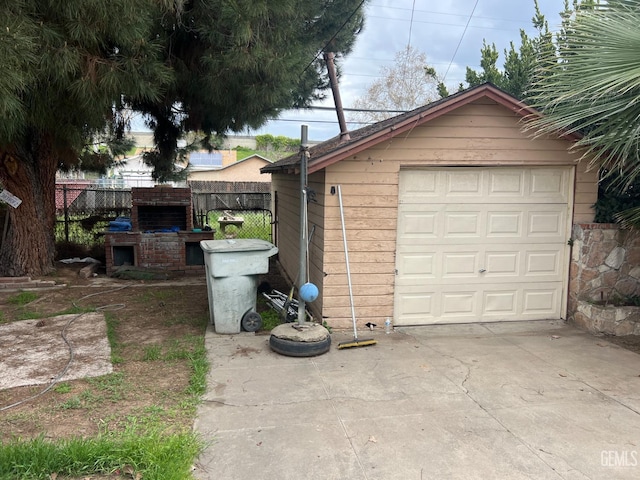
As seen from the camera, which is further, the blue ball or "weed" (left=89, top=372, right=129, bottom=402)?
the blue ball

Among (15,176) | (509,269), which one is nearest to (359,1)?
(509,269)

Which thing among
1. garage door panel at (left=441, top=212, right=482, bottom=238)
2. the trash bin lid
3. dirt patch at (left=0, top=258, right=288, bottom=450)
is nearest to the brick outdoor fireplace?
dirt patch at (left=0, top=258, right=288, bottom=450)

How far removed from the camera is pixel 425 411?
12.9 feet

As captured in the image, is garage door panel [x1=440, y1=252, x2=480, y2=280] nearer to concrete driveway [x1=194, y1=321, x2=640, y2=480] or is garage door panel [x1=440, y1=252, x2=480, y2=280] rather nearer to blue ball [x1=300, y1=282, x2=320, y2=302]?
concrete driveway [x1=194, y1=321, x2=640, y2=480]

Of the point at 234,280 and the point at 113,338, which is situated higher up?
the point at 234,280

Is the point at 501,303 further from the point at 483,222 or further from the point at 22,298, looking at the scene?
the point at 22,298

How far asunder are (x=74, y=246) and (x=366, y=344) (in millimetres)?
8968

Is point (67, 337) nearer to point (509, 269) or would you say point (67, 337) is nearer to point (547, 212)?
point (509, 269)

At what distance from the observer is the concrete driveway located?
317 cm

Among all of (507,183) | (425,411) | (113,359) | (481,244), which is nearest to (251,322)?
(113,359)

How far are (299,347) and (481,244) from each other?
2881 millimetres

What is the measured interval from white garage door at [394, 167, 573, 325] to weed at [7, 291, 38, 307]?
18.9 ft

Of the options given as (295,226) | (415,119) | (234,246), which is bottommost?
(234,246)

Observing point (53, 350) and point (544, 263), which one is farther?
point (544, 263)
